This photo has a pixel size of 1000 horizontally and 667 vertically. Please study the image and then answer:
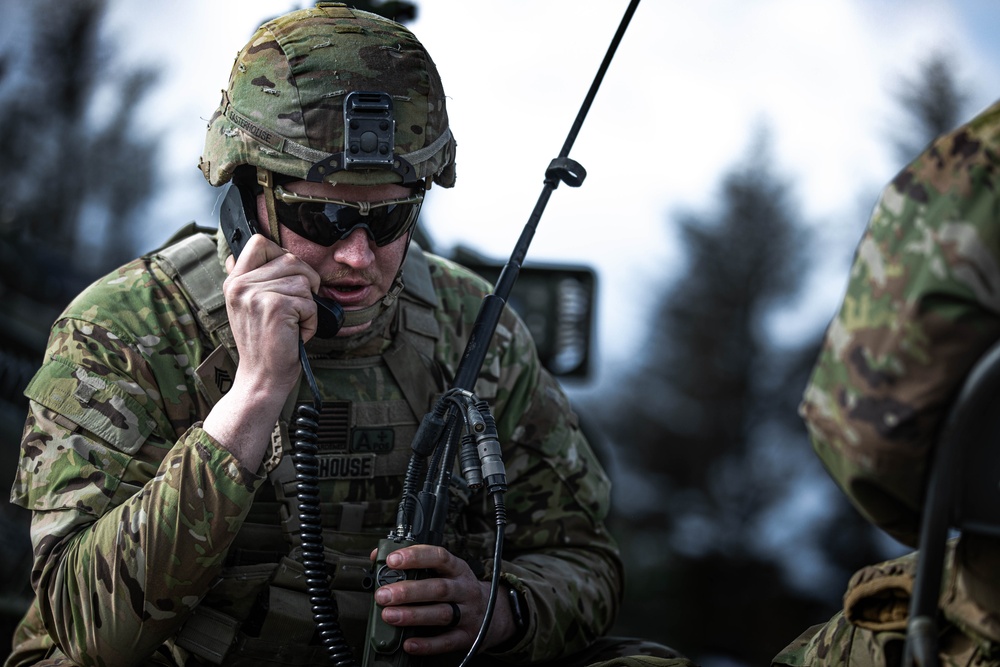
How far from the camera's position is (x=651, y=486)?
11.8 m

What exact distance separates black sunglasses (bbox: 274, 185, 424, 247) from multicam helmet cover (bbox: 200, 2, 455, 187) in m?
0.05

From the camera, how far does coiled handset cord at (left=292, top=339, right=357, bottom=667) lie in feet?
9.32

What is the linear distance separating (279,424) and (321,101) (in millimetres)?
748

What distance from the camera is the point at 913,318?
5.96 feet

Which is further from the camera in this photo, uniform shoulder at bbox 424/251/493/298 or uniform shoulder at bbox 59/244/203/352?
uniform shoulder at bbox 424/251/493/298

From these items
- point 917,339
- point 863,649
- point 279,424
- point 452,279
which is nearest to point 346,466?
point 279,424

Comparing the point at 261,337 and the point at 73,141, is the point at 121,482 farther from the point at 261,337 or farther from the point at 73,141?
the point at 73,141

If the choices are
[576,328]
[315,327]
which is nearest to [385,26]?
[315,327]

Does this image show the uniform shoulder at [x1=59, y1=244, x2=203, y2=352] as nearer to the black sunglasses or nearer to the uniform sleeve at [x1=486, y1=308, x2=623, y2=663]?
the black sunglasses

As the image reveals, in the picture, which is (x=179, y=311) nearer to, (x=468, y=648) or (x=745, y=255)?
(x=468, y=648)

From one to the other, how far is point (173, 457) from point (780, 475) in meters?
9.15

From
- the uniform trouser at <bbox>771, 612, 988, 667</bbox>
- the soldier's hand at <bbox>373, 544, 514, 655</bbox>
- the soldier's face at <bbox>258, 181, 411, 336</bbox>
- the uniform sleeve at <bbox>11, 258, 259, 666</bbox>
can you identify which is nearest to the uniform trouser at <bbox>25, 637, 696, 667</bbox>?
the soldier's hand at <bbox>373, 544, 514, 655</bbox>

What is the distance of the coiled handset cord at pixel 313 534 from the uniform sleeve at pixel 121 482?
19cm

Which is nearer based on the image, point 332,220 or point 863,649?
point 863,649
